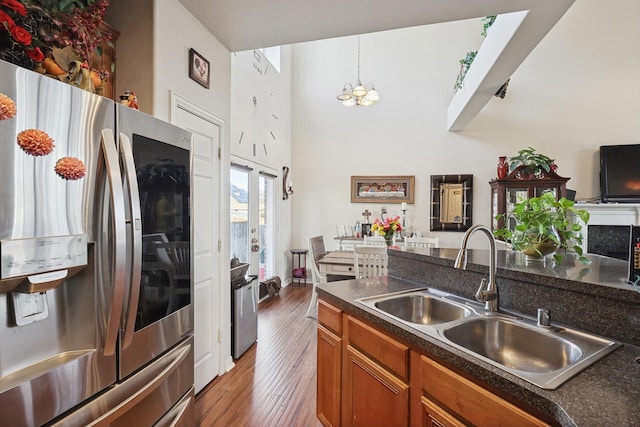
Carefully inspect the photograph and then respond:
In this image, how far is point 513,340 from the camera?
1.35m

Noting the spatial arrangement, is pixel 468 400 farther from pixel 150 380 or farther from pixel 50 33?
pixel 50 33

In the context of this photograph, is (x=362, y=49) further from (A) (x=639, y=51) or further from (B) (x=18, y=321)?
(B) (x=18, y=321)

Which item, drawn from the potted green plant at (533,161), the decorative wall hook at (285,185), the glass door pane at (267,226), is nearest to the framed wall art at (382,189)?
the decorative wall hook at (285,185)

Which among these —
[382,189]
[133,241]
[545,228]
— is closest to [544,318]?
[545,228]

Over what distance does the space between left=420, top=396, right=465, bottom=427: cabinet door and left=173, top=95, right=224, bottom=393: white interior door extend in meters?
1.65

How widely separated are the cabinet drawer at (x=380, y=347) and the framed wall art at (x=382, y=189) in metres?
4.36

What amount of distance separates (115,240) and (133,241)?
0.09m

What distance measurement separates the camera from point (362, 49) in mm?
5883

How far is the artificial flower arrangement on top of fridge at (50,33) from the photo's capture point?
102cm

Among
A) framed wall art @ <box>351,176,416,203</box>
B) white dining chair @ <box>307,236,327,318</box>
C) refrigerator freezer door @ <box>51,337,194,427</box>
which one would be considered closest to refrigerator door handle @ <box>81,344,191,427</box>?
refrigerator freezer door @ <box>51,337,194,427</box>

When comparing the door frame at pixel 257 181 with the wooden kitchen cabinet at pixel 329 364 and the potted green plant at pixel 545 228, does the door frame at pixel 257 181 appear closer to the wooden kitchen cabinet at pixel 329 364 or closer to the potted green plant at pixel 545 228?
the wooden kitchen cabinet at pixel 329 364

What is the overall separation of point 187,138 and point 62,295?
3.15 feet

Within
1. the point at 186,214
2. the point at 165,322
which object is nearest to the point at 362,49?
the point at 186,214

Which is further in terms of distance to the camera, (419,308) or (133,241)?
(419,308)
